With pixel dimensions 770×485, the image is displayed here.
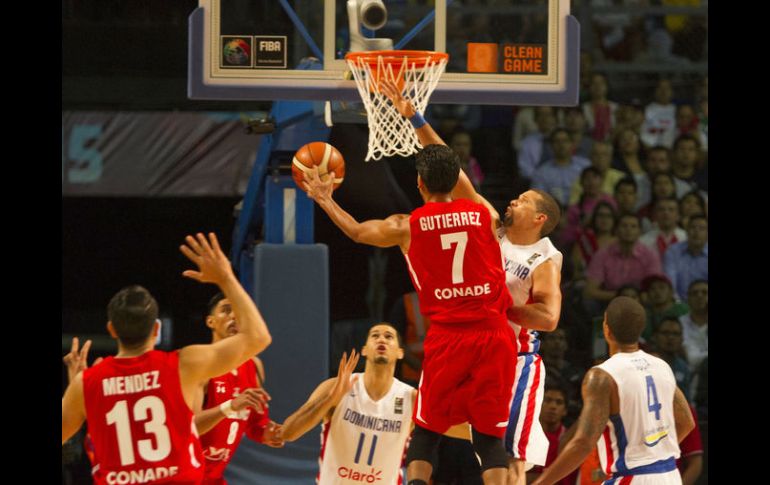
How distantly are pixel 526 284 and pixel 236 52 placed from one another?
2.32 meters

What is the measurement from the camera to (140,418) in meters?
4.96

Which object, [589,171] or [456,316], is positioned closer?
[456,316]

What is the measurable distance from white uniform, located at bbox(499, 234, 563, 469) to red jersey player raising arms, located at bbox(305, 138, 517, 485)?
18.5 inches

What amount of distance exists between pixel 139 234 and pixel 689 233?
17.6 ft

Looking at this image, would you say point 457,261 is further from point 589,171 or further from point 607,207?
point 589,171

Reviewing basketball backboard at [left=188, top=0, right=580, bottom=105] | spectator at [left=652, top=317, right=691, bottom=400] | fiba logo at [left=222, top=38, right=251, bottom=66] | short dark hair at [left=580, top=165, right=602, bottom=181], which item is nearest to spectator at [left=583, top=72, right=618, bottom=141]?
short dark hair at [left=580, top=165, right=602, bottom=181]

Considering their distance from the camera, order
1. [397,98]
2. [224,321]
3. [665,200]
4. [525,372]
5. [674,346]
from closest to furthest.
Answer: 1. [525,372]
2. [397,98]
3. [224,321]
4. [674,346]
5. [665,200]

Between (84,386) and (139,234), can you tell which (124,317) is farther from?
(139,234)

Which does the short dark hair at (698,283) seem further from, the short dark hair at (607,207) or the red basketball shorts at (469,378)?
the red basketball shorts at (469,378)

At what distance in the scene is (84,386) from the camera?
16.5ft

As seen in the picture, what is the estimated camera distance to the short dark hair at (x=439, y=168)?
5.73m

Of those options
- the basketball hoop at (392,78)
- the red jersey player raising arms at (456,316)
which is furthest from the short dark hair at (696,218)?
the red jersey player raising arms at (456,316)

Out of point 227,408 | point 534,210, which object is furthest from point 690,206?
point 227,408

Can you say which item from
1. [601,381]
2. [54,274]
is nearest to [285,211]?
[54,274]
